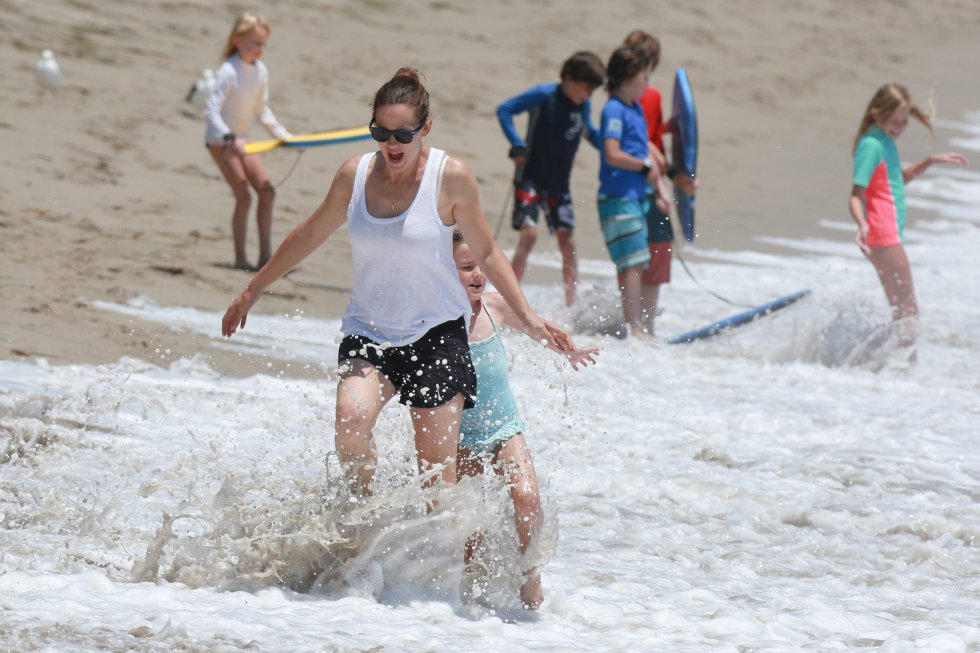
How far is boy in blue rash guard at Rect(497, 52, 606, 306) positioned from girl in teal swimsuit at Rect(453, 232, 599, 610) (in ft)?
13.7

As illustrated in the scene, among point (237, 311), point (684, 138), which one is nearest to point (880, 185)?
point (684, 138)

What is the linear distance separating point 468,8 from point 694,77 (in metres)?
2.85

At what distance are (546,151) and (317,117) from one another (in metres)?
4.34

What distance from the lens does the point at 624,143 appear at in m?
8.04

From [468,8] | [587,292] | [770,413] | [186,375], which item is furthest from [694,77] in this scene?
[186,375]

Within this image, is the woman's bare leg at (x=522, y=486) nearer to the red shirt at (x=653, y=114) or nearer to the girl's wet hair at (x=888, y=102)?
the girl's wet hair at (x=888, y=102)

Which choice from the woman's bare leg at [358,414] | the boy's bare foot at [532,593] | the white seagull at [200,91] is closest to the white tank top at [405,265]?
the woman's bare leg at [358,414]

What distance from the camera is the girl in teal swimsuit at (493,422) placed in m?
4.23

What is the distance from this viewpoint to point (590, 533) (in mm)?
5434

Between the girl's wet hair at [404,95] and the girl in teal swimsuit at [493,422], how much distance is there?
444mm

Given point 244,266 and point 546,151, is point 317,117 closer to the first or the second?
point 244,266

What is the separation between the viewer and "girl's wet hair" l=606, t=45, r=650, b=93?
7871 mm

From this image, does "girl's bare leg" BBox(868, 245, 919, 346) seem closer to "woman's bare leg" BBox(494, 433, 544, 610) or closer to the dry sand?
the dry sand

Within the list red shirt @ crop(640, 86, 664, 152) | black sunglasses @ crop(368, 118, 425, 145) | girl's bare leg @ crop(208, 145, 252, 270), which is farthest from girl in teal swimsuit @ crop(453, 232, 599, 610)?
girl's bare leg @ crop(208, 145, 252, 270)
